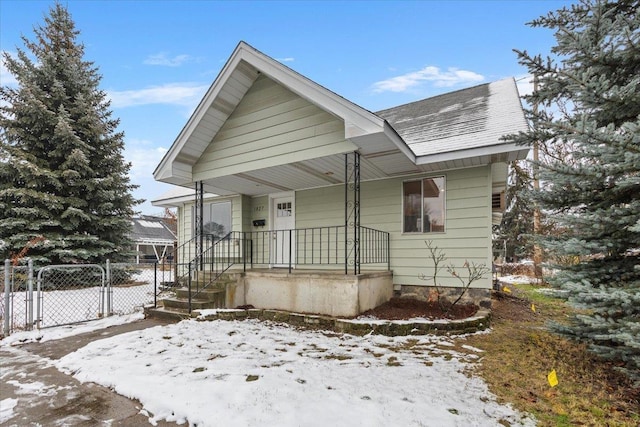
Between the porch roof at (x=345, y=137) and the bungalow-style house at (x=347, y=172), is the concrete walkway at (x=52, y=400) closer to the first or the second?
the bungalow-style house at (x=347, y=172)

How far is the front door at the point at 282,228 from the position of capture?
924 centimetres

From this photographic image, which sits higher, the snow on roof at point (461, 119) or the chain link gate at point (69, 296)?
the snow on roof at point (461, 119)

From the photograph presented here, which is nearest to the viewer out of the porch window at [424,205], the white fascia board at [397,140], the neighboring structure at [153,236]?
the white fascia board at [397,140]

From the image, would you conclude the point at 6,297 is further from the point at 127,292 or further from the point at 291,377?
the point at 127,292

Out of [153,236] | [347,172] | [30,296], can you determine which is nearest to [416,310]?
[347,172]

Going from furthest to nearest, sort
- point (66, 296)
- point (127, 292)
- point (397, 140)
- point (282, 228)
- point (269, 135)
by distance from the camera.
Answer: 1. point (127, 292)
2. point (282, 228)
3. point (66, 296)
4. point (269, 135)
5. point (397, 140)

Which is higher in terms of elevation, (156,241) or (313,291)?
(156,241)

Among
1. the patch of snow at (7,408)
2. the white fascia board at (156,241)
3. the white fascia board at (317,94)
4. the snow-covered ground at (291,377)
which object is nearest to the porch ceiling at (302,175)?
the white fascia board at (317,94)

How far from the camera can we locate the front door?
924 cm

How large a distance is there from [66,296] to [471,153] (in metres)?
10.7

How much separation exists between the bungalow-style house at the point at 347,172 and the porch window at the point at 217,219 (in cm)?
173

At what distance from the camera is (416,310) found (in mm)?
6457

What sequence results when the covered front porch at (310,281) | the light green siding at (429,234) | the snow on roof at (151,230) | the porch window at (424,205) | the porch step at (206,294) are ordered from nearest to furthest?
the covered front porch at (310,281)
the light green siding at (429,234)
the porch step at (206,294)
the porch window at (424,205)
the snow on roof at (151,230)

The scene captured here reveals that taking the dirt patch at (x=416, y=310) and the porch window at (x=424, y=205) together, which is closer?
the dirt patch at (x=416, y=310)
